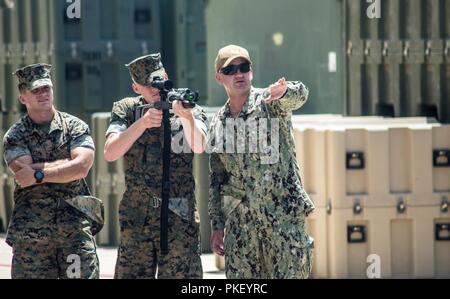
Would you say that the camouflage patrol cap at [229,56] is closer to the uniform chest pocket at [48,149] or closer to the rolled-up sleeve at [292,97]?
the rolled-up sleeve at [292,97]

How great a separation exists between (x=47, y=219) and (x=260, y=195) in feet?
3.89

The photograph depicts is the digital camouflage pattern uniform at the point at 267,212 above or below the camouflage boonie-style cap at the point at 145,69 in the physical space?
below

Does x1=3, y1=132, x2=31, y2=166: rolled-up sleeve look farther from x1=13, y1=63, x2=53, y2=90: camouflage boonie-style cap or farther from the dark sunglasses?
the dark sunglasses

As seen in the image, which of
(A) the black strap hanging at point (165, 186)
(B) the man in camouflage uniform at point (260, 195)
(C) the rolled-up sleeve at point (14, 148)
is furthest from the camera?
(C) the rolled-up sleeve at point (14, 148)

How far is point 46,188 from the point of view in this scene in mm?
7504

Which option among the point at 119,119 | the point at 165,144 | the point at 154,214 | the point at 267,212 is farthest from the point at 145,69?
the point at 267,212

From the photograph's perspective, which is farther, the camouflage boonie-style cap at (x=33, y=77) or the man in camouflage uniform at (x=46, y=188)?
the camouflage boonie-style cap at (x=33, y=77)

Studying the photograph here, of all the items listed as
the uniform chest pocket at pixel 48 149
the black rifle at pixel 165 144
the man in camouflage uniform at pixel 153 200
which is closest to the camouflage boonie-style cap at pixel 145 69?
the man in camouflage uniform at pixel 153 200

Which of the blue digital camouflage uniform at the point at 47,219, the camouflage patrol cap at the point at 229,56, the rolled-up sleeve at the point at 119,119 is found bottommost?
the blue digital camouflage uniform at the point at 47,219

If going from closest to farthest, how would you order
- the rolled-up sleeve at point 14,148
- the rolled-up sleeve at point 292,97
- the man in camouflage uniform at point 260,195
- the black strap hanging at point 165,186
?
the rolled-up sleeve at point 292,97
the man in camouflage uniform at point 260,195
the black strap hanging at point 165,186
the rolled-up sleeve at point 14,148

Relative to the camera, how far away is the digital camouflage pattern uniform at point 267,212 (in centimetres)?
723

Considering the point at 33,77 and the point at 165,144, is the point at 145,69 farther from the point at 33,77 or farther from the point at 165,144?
the point at 33,77

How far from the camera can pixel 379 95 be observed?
11148 millimetres

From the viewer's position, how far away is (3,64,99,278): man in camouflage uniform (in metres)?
7.41
